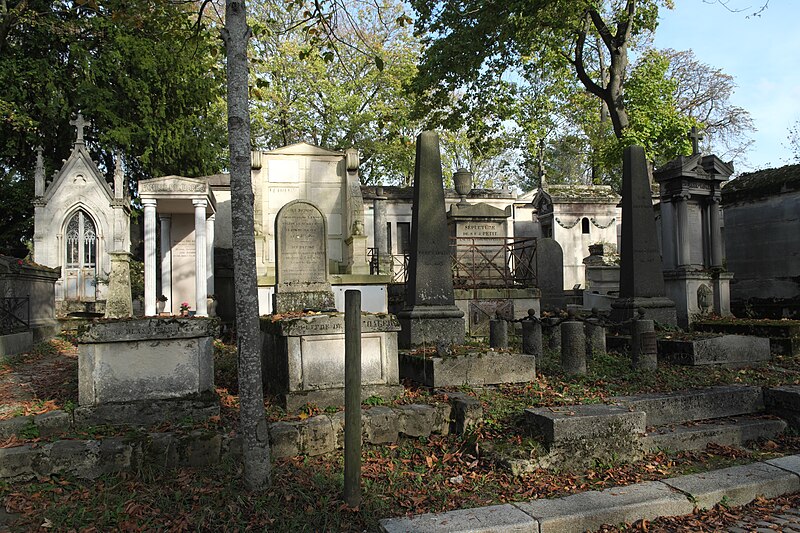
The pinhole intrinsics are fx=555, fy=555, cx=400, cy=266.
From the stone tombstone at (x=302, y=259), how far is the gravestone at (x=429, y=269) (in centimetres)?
133

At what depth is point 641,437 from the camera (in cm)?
516

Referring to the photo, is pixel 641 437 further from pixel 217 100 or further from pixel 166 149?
pixel 217 100

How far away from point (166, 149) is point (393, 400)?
21.3 metres

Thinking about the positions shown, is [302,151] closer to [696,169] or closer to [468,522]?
[696,169]

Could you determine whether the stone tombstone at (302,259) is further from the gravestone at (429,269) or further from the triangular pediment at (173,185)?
the triangular pediment at (173,185)

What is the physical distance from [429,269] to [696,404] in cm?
419

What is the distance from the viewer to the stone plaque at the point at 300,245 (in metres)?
8.48

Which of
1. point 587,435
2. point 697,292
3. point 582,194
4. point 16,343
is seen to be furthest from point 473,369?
point 582,194

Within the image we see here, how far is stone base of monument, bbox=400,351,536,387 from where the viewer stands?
688 centimetres

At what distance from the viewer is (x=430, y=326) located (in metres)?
8.65

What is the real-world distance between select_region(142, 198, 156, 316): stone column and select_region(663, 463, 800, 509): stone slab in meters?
14.3

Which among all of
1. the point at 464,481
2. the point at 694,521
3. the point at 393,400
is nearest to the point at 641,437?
the point at 694,521

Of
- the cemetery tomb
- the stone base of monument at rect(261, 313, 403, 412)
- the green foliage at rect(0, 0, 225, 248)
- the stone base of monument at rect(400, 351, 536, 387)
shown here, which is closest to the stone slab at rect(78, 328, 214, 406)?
the stone base of monument at rect(261, 313, 403, 412)

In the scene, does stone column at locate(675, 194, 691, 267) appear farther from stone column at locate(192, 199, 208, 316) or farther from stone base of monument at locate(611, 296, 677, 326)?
stone column at locate(192, 199, 208, 316)
